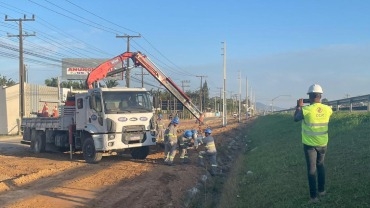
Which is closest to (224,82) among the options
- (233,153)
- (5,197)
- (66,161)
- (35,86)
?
(35,86)

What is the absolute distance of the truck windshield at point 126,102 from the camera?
16547mm

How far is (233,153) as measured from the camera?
75.9ft

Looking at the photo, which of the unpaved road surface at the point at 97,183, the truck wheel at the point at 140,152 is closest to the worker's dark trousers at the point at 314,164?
the unpaved road surface at the point at 97,183

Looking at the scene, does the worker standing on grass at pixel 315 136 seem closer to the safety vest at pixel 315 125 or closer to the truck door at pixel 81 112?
the safety vest at pixel 315 125

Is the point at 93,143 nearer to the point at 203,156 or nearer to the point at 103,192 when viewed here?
the point at 203,156

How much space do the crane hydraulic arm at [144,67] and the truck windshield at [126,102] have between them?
128 inches

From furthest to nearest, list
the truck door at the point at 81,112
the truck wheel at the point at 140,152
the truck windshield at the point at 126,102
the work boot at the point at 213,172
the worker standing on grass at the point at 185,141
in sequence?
1. the truck wheel at the point at 140,152
2. the truck door at the point at 81,112
3. the truck windshield at the point at 126,102
4. the worker standing on grass at the point at 185,141
5. the work boot at the point at 213,172

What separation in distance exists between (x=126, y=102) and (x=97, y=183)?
16.5ft

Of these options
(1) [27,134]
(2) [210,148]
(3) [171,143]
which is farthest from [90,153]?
(1) [27,134]

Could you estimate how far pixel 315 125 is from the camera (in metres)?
8.05

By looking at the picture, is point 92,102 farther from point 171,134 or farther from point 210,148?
point 210,148

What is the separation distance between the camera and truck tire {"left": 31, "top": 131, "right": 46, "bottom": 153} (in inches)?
837

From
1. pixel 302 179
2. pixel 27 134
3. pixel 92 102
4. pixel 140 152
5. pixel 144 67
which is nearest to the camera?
pixel 302 179

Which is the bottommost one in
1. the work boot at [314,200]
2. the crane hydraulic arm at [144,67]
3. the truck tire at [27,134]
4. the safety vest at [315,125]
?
the work boot at [314,200]
